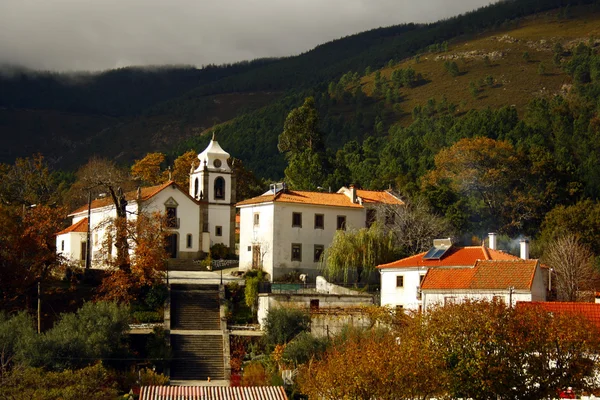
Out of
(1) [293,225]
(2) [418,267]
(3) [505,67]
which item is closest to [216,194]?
(1) [293,225]

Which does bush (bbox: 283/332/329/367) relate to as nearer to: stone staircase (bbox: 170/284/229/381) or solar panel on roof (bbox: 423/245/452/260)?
stone staircase (bbox: 170/284/229/381)

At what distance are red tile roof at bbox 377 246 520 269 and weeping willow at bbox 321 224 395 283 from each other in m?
3.81

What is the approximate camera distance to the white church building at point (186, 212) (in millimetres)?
67438

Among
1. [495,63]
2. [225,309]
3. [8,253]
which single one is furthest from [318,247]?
[495,63]

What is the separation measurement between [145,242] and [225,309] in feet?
19.5

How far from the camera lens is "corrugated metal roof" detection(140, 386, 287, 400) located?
38844 mm

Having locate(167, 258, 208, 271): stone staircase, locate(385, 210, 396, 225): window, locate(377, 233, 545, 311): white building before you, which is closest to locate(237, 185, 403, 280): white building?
locate(385, 210, 396, 225): window

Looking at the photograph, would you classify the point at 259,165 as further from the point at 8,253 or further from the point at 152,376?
the point at 152,376

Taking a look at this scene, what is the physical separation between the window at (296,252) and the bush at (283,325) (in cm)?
1035

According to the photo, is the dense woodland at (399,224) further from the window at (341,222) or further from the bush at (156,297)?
the window at (341,222)

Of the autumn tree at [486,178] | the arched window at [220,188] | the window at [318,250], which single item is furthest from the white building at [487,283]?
the arched window at [220,188]

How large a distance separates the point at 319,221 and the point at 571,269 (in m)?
14.8

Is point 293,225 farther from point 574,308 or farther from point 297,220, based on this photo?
point 574,308

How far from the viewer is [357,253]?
5759 centimetres
